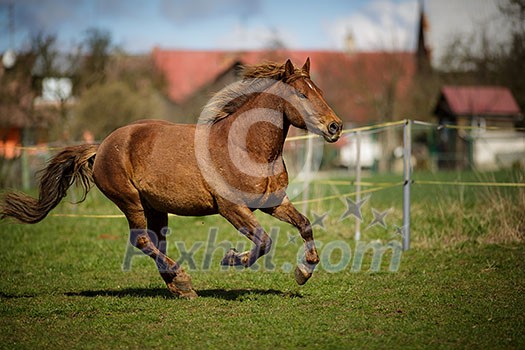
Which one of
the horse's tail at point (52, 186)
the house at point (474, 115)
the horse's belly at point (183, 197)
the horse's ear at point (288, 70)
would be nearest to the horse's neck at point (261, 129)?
the horse's ear at point (288, 70)

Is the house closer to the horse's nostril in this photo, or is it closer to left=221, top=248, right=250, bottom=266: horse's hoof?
the horse's nostril

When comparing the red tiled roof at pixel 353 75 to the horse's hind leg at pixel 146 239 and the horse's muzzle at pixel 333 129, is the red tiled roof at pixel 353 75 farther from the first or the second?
the horse's muzzle at pixel 333 129

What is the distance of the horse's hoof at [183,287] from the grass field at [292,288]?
0.69 ft

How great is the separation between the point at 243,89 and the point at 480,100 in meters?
30.9

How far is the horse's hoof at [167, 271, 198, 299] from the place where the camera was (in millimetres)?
6926

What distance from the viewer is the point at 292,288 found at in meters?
7.36

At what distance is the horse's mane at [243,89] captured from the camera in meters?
6.80

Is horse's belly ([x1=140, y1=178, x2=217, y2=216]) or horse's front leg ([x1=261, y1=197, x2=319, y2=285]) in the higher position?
horse's belly ([x1=140, y1=178, x2=217, y2=216])

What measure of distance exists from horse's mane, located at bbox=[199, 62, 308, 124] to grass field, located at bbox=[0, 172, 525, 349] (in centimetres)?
205

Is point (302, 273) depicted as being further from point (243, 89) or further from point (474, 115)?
point (474, 115)

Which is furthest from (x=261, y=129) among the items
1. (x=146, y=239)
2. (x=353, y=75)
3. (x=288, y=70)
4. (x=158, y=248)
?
(x=353, y=75)

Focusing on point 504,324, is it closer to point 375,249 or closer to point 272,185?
point 272,185

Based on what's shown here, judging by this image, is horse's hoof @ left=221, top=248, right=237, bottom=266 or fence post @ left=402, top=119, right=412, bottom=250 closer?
horse's hoof @ left=221, top=248, right=237, bottom=266

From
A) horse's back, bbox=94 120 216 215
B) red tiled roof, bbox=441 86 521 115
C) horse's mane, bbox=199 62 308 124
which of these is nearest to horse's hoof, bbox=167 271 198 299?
horse's back, bbox=94 120 216 215
